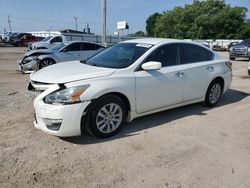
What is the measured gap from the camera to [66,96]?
422 centimetres

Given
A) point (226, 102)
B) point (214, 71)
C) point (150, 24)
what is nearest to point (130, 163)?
point (214, 71)

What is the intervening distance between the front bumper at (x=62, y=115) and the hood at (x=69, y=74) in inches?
10.2

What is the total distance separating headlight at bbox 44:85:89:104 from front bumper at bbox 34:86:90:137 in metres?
0.06

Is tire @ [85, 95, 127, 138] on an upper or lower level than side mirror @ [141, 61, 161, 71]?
lower

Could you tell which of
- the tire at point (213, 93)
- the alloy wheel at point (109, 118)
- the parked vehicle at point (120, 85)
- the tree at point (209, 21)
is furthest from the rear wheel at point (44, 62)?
the tree at point (209, 21)

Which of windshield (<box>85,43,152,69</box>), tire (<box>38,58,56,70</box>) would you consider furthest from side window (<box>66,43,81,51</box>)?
windshield (<box>85,43,152,69</box>)

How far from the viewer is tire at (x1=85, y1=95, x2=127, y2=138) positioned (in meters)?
4.44

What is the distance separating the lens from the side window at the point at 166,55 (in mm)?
5366

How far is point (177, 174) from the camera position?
3664 millimetres

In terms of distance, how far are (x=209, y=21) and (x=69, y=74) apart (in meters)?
60.5

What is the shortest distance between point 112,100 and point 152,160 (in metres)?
1.15

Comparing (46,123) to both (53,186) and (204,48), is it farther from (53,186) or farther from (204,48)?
(204,48)

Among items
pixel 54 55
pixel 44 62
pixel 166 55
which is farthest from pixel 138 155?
pixel 54 55

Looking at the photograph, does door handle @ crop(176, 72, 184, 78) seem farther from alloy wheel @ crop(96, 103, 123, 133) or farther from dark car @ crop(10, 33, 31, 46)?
dark car @ crop(10, 33, 31, 46)
